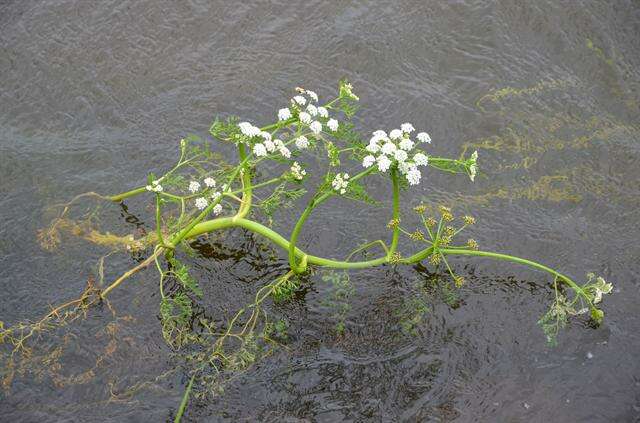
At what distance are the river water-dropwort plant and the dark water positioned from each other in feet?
0.33

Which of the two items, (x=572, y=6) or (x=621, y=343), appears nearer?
(x=621, y=343)

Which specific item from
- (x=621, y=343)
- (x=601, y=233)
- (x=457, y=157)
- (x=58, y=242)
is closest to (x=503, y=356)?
(x=621, y=343)

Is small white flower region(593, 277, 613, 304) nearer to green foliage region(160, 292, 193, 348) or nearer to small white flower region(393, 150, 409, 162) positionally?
small white flower region(393, 150, 409, 162)

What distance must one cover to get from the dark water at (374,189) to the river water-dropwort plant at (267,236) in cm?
10

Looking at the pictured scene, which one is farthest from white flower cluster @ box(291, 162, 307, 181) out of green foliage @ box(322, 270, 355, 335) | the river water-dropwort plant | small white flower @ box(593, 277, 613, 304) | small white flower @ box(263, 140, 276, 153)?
small white flower @ box(593, 277, 613, 304)

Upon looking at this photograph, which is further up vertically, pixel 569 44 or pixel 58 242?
pixel 569 44

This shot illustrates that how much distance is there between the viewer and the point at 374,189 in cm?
498

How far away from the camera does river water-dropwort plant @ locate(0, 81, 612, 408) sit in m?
3.85

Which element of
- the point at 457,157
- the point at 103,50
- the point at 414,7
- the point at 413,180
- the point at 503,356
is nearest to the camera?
the point at 413,180

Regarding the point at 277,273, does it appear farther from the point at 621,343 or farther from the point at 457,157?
the point at 621,343

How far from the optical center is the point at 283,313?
4.36 metres

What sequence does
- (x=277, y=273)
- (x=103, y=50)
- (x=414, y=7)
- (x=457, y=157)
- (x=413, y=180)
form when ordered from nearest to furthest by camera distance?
(x=413, y=180) → (x=277, y=273) → (x=457, y=157) → (x=103, y=50) → (x=414, y=7)

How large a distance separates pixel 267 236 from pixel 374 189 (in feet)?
3.17

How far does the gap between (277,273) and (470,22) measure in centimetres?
277
